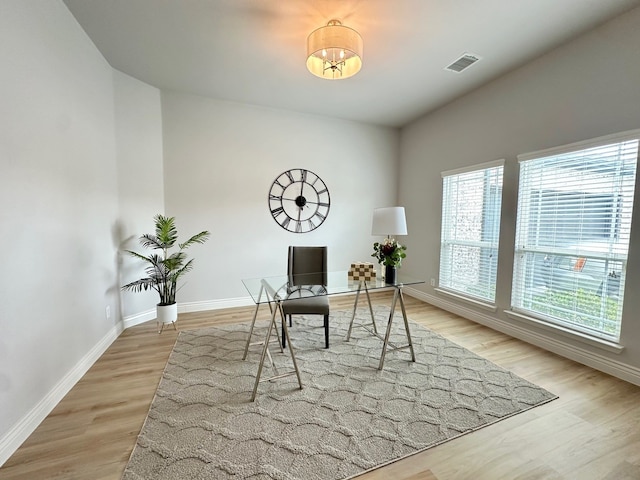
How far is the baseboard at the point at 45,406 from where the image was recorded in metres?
1.46

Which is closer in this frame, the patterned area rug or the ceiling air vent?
the patterned area rug

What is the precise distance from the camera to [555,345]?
264 centimetres

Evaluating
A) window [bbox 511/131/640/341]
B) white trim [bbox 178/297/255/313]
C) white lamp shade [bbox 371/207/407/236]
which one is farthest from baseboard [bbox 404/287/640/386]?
white trim [bbox 178/297/255/313]

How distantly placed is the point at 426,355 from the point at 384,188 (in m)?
3.02

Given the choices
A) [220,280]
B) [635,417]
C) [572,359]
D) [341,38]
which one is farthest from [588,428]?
[220,280]

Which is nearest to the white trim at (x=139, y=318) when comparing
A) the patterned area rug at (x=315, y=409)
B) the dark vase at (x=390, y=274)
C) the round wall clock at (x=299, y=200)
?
the patterned area rug at (x=315, y=409)

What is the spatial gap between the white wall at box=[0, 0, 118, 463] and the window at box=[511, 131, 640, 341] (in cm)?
408

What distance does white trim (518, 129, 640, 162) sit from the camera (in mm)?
2143

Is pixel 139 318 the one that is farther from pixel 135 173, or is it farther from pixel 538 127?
pixel 538 127

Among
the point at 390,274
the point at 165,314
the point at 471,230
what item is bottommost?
the point at 165,314

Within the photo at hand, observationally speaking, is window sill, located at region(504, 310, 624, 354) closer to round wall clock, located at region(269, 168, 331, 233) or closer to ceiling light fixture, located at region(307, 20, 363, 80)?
round wall clock, located at region(269, 168, 331, 233)

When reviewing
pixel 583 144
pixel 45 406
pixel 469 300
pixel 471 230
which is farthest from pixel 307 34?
pixel 469 300

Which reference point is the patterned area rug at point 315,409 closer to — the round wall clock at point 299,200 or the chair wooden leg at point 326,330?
the chair wooden leg at point 326,330

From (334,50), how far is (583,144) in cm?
229
